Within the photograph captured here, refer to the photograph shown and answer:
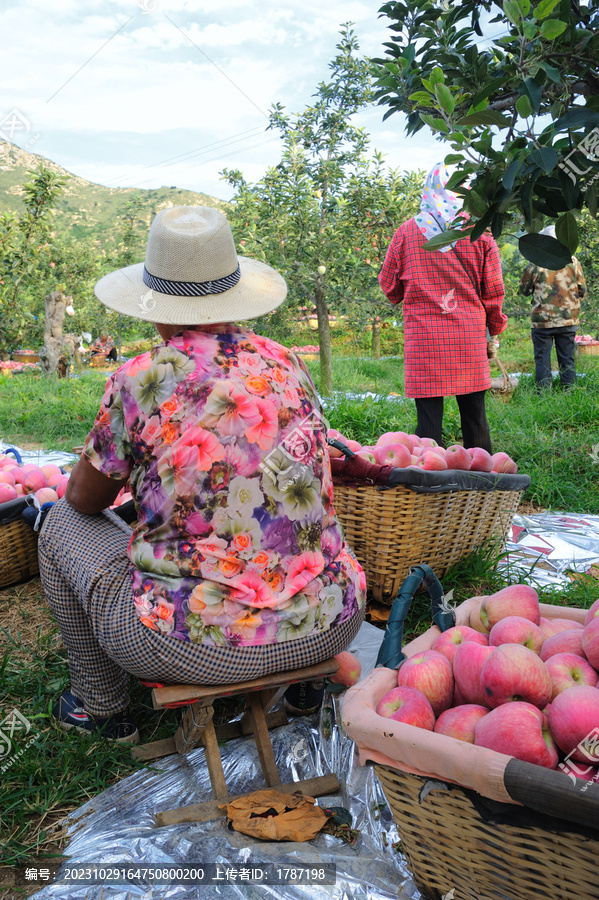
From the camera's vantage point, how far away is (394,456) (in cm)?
238

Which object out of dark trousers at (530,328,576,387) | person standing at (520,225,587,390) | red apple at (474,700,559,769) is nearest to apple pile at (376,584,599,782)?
red apple at (474,700,559,769)

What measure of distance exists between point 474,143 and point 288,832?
141 cm

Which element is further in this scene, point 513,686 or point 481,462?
point 481,462

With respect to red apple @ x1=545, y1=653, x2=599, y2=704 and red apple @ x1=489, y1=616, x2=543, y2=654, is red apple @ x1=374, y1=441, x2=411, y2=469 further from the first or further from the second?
red apple @ x1=545, y1=653, x2=599, y2=704

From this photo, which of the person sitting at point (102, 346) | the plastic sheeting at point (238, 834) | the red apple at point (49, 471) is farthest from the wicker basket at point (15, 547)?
the person sitting at point (102, 346)

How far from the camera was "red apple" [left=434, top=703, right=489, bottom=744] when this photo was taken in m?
1.13

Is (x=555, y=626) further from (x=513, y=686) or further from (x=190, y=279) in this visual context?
(x=190, y=279)

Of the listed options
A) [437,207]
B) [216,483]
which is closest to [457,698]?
[216,483]

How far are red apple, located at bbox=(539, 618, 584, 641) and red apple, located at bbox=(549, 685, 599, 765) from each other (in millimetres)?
282

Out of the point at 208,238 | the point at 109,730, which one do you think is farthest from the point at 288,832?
the point at 208,238

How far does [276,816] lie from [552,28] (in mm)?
1576

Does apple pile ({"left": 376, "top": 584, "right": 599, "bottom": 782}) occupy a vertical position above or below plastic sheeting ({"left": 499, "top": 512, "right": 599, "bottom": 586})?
above

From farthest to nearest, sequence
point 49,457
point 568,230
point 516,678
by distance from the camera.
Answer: point 49,457 → point 516,678 → point 568,230

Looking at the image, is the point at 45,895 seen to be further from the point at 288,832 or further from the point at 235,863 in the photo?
the point at 288,832
